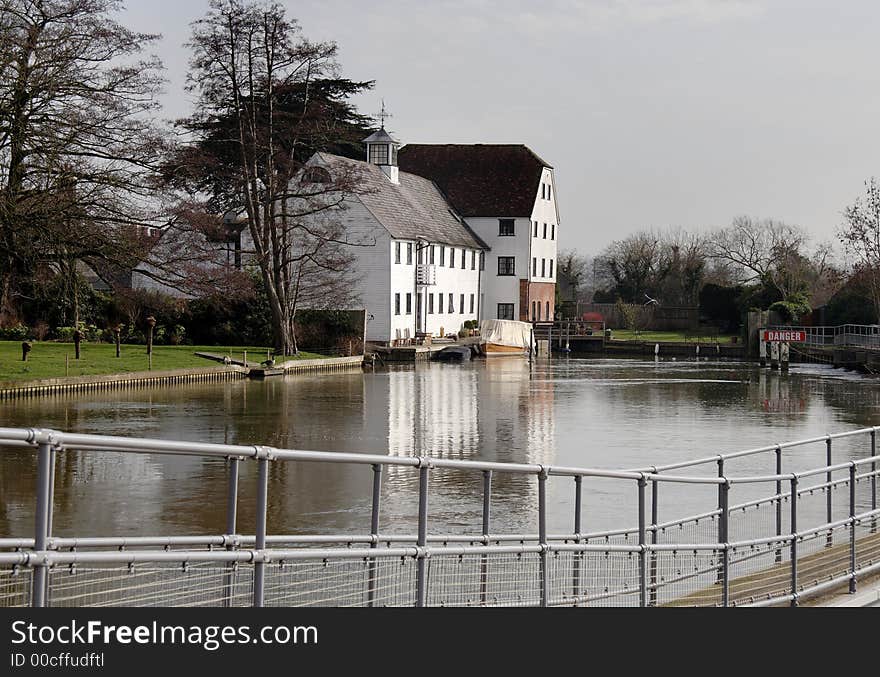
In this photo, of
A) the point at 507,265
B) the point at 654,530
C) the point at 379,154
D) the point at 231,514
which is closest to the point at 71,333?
the point at 379,154

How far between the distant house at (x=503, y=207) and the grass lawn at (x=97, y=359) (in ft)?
93.8

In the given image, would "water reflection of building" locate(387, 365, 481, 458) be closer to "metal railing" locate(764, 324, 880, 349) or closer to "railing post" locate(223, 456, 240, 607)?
"railing post" locate(223, 456, 240, 607)

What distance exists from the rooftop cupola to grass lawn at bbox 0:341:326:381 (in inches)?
782

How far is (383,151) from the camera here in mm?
71062

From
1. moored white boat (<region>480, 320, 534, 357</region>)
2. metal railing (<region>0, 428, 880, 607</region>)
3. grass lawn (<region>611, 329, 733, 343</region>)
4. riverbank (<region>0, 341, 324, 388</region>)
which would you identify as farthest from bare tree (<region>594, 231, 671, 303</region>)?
metal railing (<region>0, 428, 880, 607</region>)

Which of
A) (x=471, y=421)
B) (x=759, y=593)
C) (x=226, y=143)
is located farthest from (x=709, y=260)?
(x=759, y=593)

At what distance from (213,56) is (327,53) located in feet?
14.8

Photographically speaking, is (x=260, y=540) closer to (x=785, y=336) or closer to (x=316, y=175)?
(x=316, y=175)

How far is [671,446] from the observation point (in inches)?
1024

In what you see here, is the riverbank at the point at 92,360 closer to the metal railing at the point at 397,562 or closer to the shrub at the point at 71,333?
the shrub at the point at 71,333

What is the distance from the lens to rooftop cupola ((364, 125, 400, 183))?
231 feet

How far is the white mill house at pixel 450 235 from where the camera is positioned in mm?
62500

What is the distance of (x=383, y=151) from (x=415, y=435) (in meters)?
45.6
